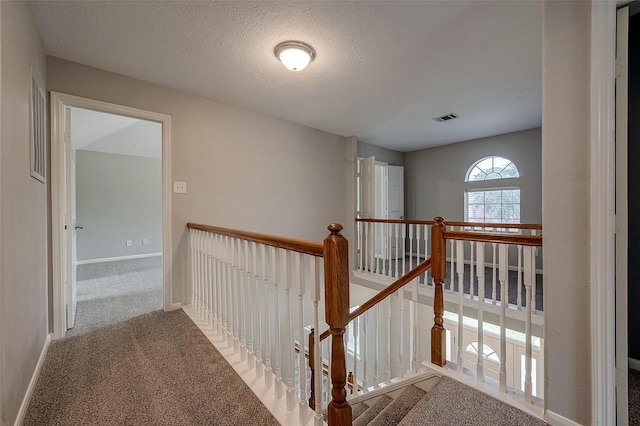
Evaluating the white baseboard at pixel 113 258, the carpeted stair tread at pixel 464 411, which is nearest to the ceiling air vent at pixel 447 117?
the carpeted stair tread at pixel 464 411

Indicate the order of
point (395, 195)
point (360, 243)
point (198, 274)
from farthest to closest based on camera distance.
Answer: point (395, 195), point (360, 243), point (198, 274)

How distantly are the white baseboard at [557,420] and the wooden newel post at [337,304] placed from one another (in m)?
0.98

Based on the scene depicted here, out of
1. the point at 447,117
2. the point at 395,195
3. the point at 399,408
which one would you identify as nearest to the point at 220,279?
the point at 399,408

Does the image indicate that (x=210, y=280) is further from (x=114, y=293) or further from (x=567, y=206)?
(x=567, y=206)

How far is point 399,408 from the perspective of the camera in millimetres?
1659

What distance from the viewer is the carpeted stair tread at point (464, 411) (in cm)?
131

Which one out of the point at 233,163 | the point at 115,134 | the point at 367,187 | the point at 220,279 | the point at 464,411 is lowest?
the point at 464,411

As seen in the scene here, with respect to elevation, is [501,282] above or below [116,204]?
below

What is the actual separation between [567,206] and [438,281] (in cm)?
83

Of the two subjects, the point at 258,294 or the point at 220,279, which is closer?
the point at 258,294

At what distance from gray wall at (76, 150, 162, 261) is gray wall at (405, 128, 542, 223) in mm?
5965

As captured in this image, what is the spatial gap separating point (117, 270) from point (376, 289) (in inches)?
179

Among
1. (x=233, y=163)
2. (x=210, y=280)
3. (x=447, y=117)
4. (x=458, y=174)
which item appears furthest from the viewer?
(x=458, y=174)

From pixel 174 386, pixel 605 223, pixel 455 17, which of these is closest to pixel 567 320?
pixel 605 223
